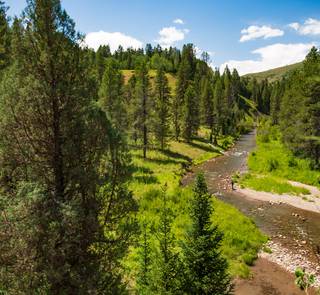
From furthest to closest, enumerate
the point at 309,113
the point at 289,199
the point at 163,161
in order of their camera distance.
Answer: the point at 163,161, the point at 309,113, the point at 289,199

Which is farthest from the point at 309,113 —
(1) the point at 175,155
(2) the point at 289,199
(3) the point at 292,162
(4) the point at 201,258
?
(4) the point at 201,258

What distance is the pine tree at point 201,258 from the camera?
12.5 metres

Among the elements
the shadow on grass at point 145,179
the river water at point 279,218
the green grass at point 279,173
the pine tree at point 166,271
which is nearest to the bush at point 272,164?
the green grass at point 279,173

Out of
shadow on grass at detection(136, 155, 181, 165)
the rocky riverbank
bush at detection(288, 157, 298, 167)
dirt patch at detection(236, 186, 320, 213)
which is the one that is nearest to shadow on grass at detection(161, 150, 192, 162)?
shadow on grass at detection(136, 155, 181, 165)

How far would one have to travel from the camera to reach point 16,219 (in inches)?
301

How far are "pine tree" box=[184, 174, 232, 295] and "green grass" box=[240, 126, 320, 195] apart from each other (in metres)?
26.7

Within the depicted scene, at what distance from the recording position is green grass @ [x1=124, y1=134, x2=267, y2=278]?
844 inches

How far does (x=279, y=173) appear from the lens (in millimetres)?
43750

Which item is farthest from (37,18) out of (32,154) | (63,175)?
(63,175)

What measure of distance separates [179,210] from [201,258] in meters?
16.0

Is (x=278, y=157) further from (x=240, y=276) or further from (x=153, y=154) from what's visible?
(x=240, y=276)

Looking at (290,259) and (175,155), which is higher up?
Answer: (175,155)

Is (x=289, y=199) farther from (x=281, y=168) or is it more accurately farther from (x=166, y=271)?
(x=166, y=271)

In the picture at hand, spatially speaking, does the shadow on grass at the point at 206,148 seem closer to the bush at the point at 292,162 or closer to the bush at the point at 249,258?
the bush at the point at 292,162
